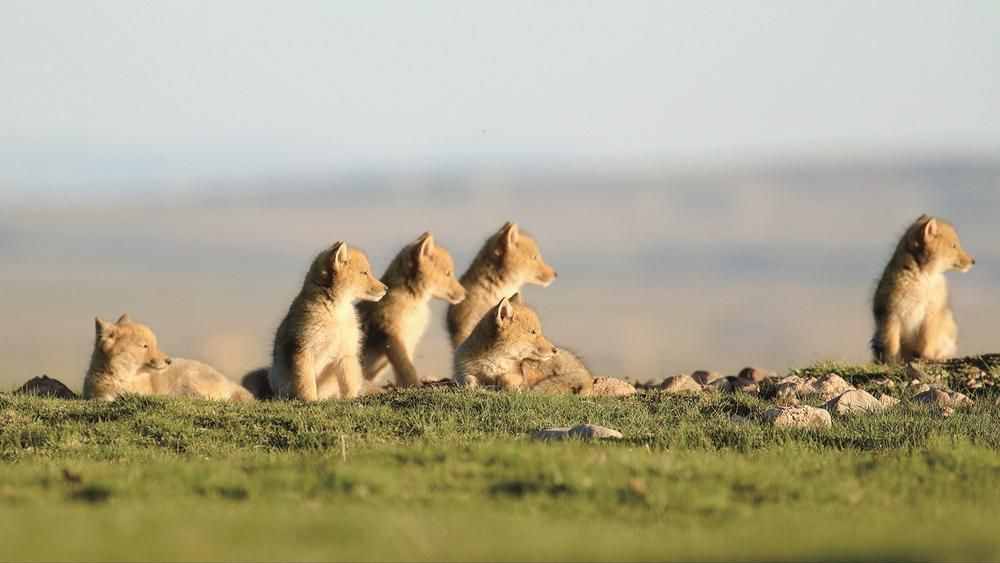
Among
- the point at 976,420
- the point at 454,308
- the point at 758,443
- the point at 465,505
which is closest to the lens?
the point at 465,505

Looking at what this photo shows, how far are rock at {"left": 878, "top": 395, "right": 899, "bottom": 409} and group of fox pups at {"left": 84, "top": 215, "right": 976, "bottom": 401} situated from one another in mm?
3600

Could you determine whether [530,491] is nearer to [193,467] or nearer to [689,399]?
[193,467]

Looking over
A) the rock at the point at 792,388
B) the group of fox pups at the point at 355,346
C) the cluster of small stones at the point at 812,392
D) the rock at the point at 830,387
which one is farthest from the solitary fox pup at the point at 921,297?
the group of fox pups at the point at 355,346

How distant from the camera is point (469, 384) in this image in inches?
715

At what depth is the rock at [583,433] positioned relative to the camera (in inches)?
521

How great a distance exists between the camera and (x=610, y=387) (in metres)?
19.1

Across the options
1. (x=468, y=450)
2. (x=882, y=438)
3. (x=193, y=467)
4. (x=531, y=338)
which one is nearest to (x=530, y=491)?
(x=468, y=450)

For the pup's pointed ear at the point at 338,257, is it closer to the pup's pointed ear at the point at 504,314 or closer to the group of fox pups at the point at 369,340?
the group of fox pups at the point at 369,340

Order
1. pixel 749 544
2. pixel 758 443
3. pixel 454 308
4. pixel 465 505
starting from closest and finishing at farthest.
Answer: pixel 749 544 < pixel 465 505 < pixel 758 443 < pixel 454 308

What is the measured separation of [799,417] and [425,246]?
6534 millimetres

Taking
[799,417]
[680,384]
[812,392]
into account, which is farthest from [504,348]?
[799,417]

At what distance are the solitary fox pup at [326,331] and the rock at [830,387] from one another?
216 inches

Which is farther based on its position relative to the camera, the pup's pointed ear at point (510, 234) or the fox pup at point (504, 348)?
the pup's pointed ear at point (510, 234)

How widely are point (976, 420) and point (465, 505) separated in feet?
26.8
